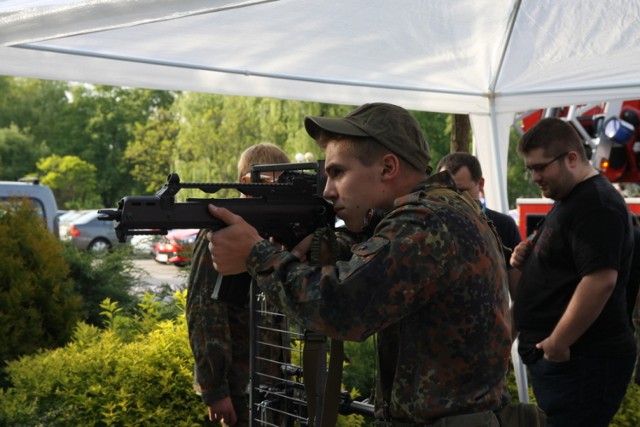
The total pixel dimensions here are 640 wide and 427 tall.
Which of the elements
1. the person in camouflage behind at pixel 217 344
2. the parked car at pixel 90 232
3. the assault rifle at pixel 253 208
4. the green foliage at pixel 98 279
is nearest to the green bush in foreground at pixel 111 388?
the person in camouflage behind at pixel 217 344

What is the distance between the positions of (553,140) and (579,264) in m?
0.63

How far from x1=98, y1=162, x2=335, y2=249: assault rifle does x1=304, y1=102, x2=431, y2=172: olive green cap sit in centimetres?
31

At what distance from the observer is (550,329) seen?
159 inches

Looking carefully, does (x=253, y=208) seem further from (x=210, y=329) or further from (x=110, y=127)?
(x=110, y=127)

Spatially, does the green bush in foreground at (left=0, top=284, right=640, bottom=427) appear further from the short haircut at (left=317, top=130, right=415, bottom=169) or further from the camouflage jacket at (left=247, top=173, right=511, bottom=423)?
the short haircut at (left=317, top=130, right=415, bottom=169)

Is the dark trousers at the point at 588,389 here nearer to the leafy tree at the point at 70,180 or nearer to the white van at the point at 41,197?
the white van at the point at 41,197

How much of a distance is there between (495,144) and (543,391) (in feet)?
7.10

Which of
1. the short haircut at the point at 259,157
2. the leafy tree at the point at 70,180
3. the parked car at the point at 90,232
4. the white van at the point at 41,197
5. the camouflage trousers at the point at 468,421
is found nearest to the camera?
the camouflage trousers at the point at 468,421

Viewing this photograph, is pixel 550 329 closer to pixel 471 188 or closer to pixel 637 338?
pixel 637 338

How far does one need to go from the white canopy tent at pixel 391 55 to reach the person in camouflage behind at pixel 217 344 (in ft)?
4.06

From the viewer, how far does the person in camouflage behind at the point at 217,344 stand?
3.46 m

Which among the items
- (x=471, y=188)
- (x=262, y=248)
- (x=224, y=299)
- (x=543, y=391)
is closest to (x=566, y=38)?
(x=471, y=188)

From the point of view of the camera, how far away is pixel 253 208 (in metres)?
2.39

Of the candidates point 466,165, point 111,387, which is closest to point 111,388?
point 111,387
